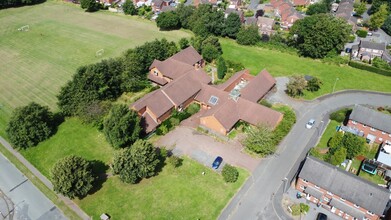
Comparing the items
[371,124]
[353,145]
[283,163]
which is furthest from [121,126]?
[371,124]

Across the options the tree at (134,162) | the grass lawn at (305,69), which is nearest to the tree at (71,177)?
the tree at (134,162)

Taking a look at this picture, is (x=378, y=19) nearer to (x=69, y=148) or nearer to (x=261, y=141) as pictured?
(x=261, y=141)

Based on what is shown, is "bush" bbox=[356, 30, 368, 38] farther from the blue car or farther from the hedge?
the blue car

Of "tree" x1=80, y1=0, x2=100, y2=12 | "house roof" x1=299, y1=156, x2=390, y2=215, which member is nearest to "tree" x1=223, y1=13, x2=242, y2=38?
"tree" x1=80, y1=0, x2=100, y2=12

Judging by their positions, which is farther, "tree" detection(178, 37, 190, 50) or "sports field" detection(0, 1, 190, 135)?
"tree" detection(178, 37, 190, 50)

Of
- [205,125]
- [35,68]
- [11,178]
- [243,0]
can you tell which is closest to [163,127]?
[205,125]
